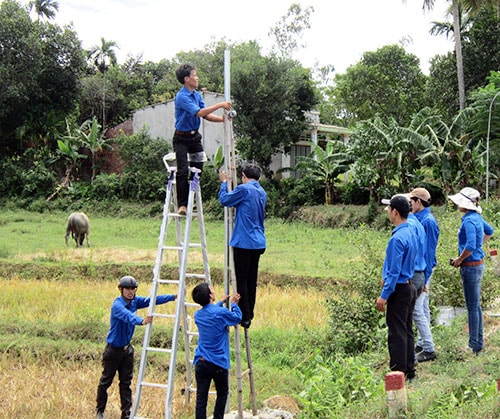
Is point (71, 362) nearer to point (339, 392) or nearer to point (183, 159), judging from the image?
point (183, 159)

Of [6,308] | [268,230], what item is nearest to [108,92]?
[268,230]

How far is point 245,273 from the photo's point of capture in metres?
5.58

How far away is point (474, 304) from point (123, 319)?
3736 millimetres

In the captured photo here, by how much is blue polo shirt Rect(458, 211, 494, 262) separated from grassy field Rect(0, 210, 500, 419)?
1.07m

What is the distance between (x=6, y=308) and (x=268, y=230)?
12383mm

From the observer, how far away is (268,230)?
2283 centimetres

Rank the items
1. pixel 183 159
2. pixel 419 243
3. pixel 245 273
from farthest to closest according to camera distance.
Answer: pixel 419 243 < pixel 183 159 < pixel 245 273

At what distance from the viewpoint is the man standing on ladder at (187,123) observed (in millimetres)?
5668

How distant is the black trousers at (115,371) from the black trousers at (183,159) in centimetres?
158

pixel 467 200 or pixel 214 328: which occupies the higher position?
pixel 467 200

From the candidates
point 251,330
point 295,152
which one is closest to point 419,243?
point 251,330

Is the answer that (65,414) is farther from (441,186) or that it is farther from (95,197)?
(95,197)

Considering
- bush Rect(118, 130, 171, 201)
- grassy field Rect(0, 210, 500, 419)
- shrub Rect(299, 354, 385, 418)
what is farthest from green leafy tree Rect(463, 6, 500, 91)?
shrub Rect(299, 354, 385, 418)

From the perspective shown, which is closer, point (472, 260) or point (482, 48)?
point (472, 260)
